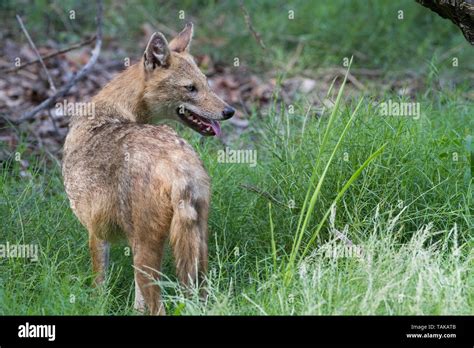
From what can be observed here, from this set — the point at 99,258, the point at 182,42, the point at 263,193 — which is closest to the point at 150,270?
the point at 99,258

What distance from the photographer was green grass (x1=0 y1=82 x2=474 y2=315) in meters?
4.87

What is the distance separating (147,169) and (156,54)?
4.62ft

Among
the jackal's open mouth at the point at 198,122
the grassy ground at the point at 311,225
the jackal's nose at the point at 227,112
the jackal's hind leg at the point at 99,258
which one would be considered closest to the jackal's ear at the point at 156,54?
the jackal's open mouth at the point at 198,122

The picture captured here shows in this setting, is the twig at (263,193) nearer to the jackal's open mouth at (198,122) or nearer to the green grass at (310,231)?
the green grass at (310,231)

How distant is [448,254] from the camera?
5.22m

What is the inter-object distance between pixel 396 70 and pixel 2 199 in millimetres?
5389

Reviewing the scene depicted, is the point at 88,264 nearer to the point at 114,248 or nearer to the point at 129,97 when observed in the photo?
the point at 114,248

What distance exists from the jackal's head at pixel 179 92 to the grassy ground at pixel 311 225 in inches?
17.5

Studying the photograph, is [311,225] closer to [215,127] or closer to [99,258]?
[215,127]

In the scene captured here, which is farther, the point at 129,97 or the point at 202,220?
the point at 129,97

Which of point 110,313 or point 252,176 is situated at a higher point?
point 252,176

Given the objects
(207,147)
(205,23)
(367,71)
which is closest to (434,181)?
(207,147)

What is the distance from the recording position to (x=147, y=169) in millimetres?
4887

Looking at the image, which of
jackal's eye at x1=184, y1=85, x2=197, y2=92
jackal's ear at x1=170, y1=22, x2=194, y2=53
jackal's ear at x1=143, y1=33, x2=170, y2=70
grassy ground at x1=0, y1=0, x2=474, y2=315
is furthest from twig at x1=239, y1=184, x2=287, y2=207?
jackal's ear at x1=170, y1=22, x2=194, y2=53
